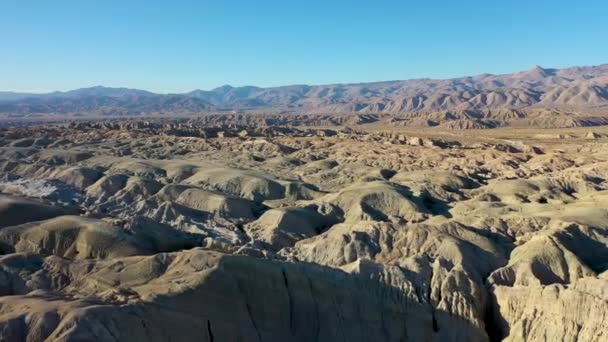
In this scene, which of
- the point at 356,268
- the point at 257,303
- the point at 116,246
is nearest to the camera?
the point at 257,303

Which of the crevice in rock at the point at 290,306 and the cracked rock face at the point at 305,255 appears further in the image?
the crevice in rock at the point at 290,306

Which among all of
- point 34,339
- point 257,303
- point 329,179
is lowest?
point 329,179

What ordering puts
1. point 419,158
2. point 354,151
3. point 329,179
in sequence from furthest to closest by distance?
point 354,151
point 419,158
point 329,179

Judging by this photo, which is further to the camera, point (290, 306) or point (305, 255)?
point (305, 255)

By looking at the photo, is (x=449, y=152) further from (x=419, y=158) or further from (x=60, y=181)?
(x=60, y=181)

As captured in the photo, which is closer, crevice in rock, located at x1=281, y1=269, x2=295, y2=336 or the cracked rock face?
the cracked rock face

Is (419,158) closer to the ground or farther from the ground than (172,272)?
closer to the ground

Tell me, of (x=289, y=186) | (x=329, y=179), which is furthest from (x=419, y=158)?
(x=289, y=186)

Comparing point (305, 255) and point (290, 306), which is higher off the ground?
point (290, 306)
